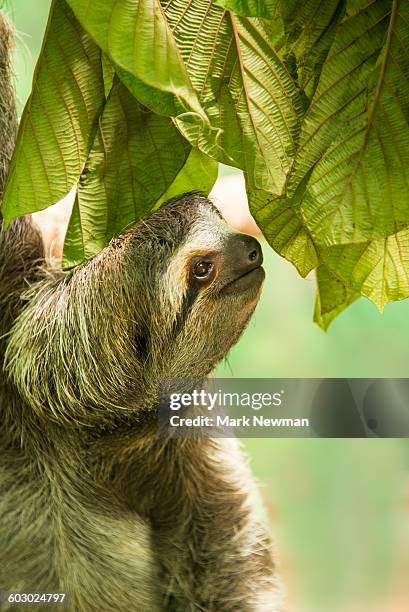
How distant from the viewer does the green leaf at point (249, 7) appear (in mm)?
792

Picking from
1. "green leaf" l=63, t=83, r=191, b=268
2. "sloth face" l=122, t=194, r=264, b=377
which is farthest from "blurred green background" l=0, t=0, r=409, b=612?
"green leaf" l=63, t=83, r=191, b=268

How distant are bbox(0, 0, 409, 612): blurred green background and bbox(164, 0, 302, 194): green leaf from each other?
613mm

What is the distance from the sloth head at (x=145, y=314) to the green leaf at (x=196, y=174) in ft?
0.62

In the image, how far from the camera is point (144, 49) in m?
0.78

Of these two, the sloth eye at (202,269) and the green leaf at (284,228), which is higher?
the sloth eye at (202,269)

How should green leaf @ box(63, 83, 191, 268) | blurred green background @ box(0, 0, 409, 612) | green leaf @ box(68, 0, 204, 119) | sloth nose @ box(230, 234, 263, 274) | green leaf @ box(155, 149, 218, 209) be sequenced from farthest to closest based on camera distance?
blurred green background @ box(0, 0, 409, 612) < sloth nose @ box(230, 234, 263, 274) < green leaf @ box(155, 149, 218, 209) < green leaf @ box(63, 83, 191, 268) < green leaf @ box(68, 0, 204, 119)

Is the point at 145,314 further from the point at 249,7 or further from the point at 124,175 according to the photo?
the point at 249,7

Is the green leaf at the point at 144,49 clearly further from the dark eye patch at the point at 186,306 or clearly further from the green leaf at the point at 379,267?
the dark eye patch at the point at 186,306

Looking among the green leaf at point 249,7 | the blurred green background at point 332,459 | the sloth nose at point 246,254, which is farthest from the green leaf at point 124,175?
the blurred green background at point 332,459

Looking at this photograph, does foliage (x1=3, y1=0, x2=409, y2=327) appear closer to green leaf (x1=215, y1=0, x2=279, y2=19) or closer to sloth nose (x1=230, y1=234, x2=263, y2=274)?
green leaf (x1=215, y1=0, x2=279, y2=19)

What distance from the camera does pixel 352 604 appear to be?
62.1 inches

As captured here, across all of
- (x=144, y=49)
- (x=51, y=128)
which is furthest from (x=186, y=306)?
(x=144, y=49)

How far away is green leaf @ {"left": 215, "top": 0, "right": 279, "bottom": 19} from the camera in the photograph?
792 mm

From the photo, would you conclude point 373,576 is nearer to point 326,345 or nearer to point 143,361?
point 326,345
